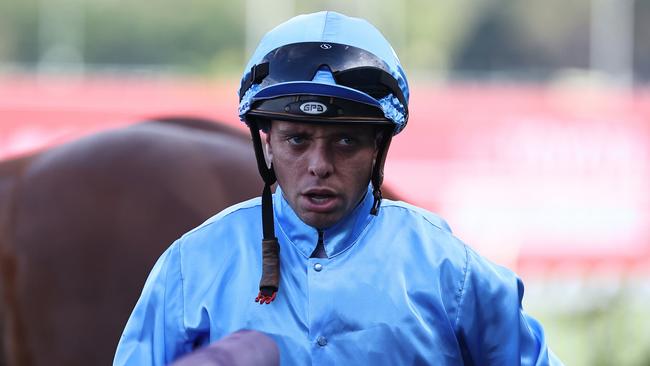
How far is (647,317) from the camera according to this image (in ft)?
20.9

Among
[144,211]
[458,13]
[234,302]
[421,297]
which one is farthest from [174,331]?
[458,13]

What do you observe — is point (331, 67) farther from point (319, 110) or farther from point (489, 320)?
point (489, 320)

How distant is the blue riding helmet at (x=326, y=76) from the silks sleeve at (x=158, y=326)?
34 cm

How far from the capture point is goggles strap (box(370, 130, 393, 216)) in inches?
77.7

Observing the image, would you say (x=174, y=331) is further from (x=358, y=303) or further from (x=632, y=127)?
(x=632, y=127)

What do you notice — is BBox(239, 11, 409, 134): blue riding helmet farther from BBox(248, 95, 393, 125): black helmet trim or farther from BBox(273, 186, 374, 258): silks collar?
BBox(273, 186, 374, 258): silks collar

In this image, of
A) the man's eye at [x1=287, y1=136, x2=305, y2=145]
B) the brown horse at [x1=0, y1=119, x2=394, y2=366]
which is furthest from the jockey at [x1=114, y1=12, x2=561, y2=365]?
the brown horse at [x1=0, y1=119, x2=394, y2=366]

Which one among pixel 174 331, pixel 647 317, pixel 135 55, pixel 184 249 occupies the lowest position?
pixel 647 317

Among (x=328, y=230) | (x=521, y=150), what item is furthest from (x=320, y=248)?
(x=521, y=150)

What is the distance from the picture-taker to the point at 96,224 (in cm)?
289

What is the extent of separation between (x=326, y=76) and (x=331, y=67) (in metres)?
0.02

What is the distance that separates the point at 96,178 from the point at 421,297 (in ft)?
4.33

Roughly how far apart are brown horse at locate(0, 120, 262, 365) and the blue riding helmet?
92cm

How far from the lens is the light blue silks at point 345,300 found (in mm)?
1857
